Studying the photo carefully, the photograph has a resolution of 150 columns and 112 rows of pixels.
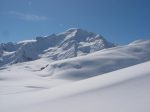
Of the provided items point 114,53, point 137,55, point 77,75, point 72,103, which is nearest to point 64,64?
point 77,75

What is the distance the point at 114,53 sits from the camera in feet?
403

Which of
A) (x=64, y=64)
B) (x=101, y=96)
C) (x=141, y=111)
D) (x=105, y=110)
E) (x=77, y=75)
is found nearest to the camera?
(x=141, y=111)

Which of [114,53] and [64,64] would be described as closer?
[64,64]

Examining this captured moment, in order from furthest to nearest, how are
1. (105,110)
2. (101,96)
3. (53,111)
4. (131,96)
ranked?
(101,96)
(53,111)
(131,96)
(105,110)

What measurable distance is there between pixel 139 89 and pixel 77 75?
80.6m

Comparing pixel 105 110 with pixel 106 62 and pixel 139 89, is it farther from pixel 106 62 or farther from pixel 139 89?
pixel 106 62

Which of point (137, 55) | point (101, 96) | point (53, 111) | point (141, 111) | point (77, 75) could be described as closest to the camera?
point (141, 111)

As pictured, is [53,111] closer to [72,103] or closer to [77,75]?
[72,103]

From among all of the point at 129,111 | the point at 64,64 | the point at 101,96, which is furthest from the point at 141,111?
the point at 64,64

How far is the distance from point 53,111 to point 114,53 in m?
115

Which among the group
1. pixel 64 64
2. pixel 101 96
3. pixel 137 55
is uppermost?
pixel 137 55

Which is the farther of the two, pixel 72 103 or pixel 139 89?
pixel 72 103

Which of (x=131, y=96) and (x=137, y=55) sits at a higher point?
(x=137, y=55)

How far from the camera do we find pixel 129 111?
6941 mm
